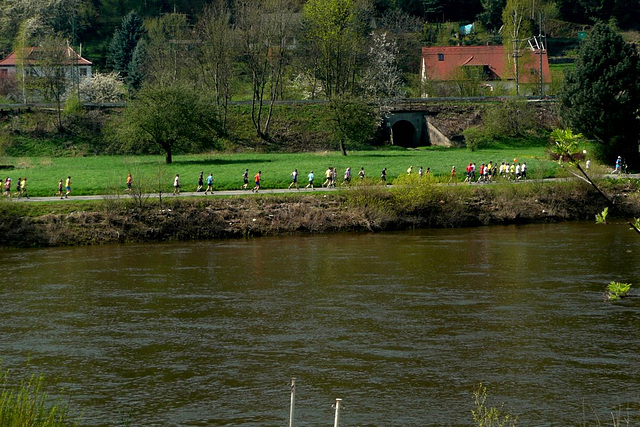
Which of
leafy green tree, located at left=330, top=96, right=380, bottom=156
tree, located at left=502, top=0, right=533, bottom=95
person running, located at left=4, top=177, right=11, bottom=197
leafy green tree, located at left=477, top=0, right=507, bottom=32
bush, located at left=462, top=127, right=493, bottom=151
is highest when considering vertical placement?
leafy green tree, located at left=477, top=0, right=507, bottom=32

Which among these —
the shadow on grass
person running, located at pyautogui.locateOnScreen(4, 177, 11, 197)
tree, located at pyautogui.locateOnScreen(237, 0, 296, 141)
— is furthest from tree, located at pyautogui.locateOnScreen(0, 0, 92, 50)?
person running, located at pyautogui.locateOnScreen(4, 177, 11, 197)

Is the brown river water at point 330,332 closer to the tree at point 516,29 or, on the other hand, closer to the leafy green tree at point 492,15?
the tree at point 516,29

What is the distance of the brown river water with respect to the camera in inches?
829

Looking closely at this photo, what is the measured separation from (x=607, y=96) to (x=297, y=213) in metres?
22.6

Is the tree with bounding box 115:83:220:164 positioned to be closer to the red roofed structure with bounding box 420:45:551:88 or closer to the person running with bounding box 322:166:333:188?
the person running with bounding box 322:166:333:188

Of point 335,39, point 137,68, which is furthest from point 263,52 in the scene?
point 137,68

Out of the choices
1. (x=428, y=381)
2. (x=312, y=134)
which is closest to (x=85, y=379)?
(x=428, y=381)

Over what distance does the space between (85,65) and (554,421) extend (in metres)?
85.1

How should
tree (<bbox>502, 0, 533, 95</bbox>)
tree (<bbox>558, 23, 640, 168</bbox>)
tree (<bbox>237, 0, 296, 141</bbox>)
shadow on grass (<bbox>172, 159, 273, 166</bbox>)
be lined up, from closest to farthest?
1. tree (<bbox>558, 23, 640, 168</bbox>)
2. shadow on grass (<bbox>172, 159, 273, 166</bbox>)
3. tree (<bbox>237, 0, 296, 141</bbox>)
4. tree (<bbox>502, 0, 533, 95</bbox>)

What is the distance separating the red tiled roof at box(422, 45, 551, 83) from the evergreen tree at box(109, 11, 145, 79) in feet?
109

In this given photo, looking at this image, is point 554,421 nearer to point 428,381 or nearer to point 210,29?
point 428,381

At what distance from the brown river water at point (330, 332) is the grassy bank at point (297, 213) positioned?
4.24 metres

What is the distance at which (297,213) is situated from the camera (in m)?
47.8

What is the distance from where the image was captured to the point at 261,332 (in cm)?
2698
